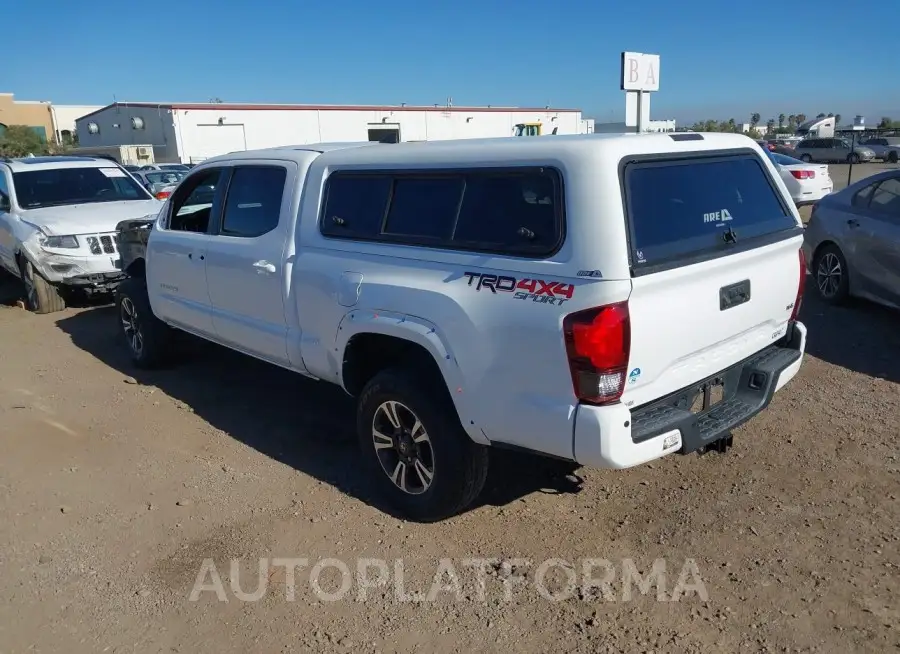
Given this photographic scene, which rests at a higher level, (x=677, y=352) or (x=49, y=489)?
(x=677, y=352)

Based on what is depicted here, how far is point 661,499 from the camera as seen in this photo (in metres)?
4.07

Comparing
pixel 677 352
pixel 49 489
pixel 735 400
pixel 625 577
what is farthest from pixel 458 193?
pixel 49 489

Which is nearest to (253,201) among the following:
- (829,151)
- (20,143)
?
(829,151)

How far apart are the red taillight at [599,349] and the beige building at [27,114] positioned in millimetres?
71482

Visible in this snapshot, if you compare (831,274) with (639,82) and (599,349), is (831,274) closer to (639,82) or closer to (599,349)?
(639,82)

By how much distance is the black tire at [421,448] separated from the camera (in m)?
3.64

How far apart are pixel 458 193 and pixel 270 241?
5.03 ft

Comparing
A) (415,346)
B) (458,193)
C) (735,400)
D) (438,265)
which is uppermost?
(458,193)

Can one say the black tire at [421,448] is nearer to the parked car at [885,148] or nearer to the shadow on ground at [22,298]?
the shadow on ground at [22,298]

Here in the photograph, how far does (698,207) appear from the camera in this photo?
3.48 meters

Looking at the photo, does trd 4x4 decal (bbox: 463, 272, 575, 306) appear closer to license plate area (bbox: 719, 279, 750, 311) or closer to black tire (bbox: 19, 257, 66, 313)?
license plate area (bbox: 719, 279, 750, 311)

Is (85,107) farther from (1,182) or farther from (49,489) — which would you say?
(49,489)

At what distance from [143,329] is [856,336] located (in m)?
6.39

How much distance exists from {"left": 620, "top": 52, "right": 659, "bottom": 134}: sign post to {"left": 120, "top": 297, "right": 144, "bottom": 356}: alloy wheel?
634 centimetres
